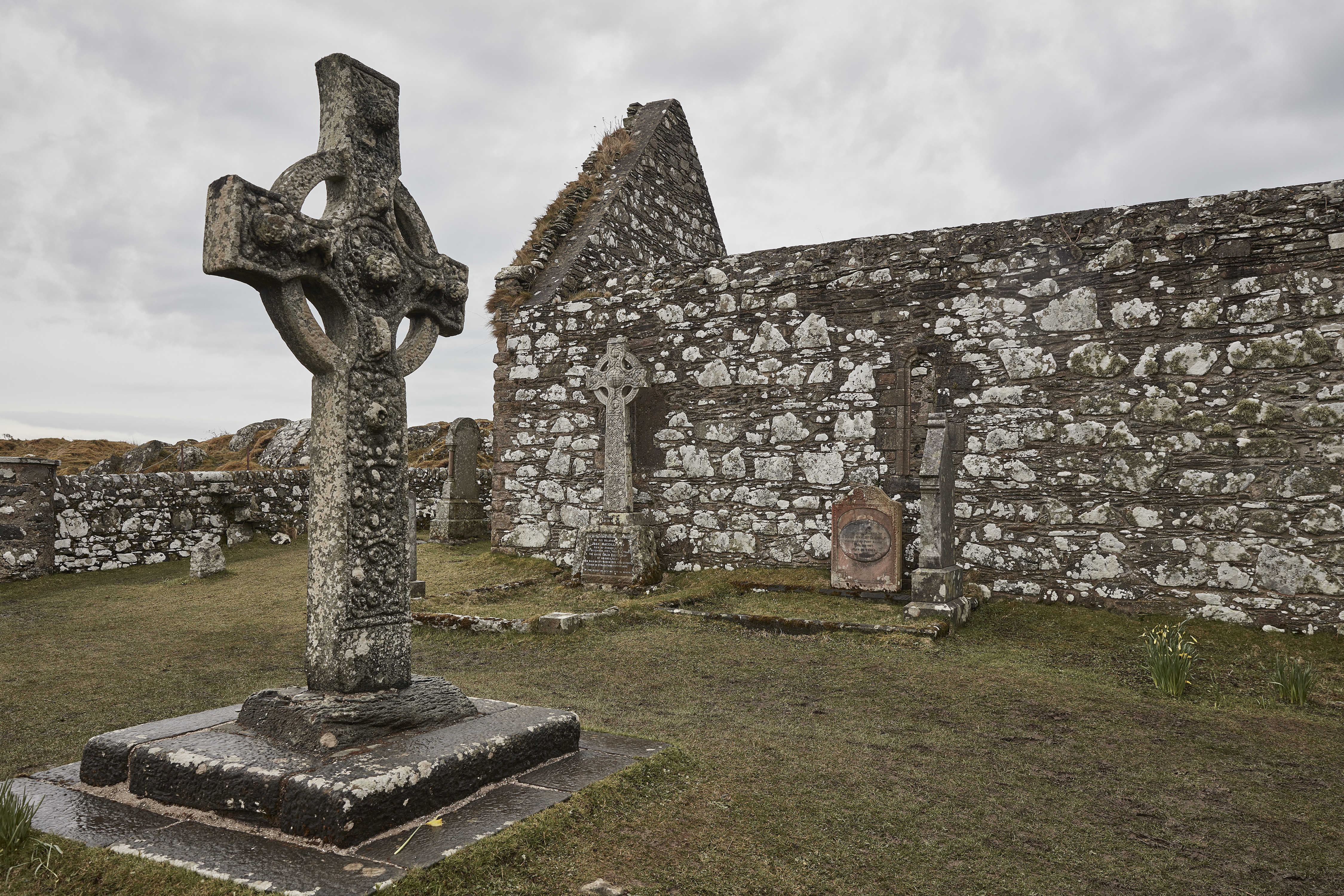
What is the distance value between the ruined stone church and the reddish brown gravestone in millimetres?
428

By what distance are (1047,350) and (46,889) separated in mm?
8005

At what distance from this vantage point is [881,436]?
8.43m

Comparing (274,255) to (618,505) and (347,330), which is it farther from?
(618,505)

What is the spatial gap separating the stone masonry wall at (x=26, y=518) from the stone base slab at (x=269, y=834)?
28.2ft

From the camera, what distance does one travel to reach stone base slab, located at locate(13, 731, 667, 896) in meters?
2.34

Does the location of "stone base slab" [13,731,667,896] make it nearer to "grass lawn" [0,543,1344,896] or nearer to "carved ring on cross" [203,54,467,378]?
"grass lawn" [0,543,1344,896]

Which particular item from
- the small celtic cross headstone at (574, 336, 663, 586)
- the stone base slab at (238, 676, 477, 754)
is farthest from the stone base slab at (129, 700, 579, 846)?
the small celtic cross headstone at (574, 336, 663, 586)

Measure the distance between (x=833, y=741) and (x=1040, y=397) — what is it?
490 cm

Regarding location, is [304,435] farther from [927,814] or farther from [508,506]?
[927,814]

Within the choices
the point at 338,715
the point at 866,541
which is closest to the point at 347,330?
the point at 338,715

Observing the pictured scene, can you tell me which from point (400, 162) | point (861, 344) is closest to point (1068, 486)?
point (861, 344)

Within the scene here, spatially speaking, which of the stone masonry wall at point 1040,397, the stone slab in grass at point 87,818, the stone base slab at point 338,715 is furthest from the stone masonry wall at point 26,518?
the stone base slab at point 338,715

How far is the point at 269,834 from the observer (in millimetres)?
2615

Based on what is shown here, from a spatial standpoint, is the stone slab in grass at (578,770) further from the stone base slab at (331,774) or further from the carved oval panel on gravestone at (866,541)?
the carved oval panel on gravestone at (866,541)
